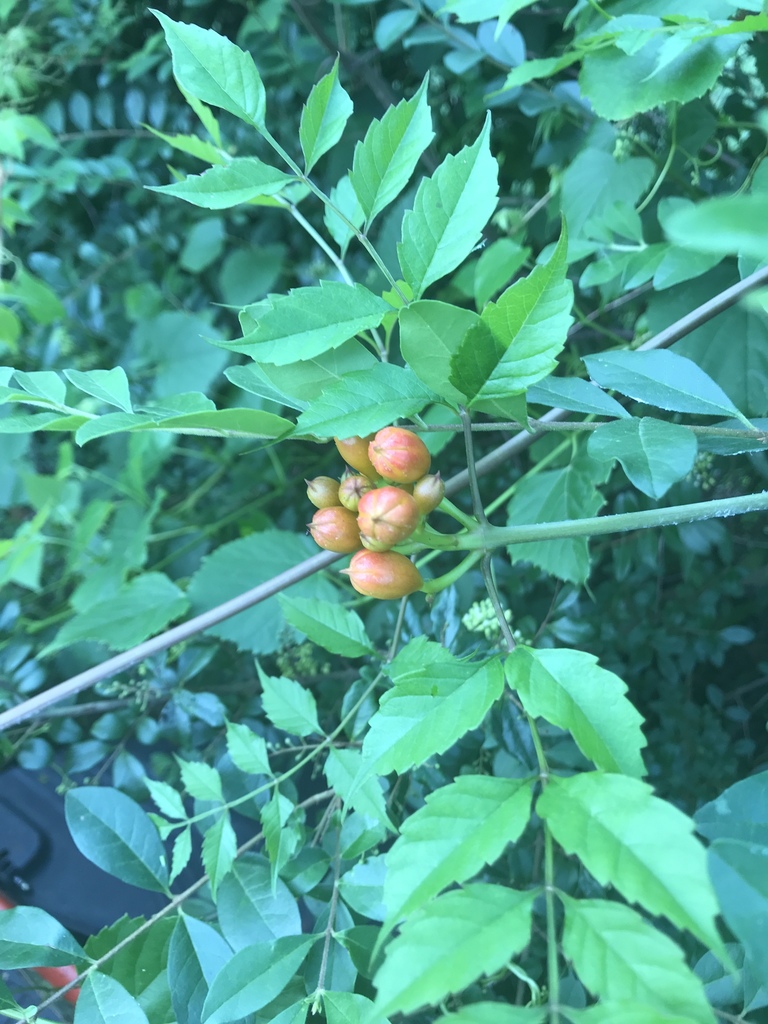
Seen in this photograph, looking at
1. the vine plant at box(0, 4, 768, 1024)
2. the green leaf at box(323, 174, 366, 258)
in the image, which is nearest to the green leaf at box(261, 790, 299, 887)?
the vine plant at box(0, 4, 768, 1024)

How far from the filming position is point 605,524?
407 millimetres

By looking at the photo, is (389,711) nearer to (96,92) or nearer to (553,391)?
(553,391)

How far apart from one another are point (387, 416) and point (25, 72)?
4.60 feet

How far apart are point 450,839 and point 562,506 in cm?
43

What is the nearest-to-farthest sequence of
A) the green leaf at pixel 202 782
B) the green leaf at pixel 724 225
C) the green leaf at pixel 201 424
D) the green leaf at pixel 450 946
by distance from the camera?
the green leaf at pixel 724 225, the green leaf at pixel 450 946, the green leaf at pixel 201 424, the green leaf at pixel 202 782

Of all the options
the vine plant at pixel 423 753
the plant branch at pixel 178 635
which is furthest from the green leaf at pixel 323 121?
the plant branch at pixel 178 635

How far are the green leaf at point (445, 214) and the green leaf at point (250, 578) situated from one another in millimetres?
490

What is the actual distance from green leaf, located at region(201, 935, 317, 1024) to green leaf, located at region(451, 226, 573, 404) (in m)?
0.43

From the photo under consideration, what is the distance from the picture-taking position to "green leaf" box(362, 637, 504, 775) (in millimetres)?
352

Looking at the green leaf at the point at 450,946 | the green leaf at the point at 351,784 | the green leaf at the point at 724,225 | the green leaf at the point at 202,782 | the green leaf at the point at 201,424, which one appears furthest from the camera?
the green leaf at the point at 202,782

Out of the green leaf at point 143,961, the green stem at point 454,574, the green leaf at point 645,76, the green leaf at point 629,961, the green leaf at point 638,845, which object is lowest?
the green leaf at point 143,961

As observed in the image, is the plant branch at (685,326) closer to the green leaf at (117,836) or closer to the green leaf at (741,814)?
the green leaf at (741,814)

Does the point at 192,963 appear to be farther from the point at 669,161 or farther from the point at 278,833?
the point at 669,161

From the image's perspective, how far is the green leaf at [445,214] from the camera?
1.32 ft
